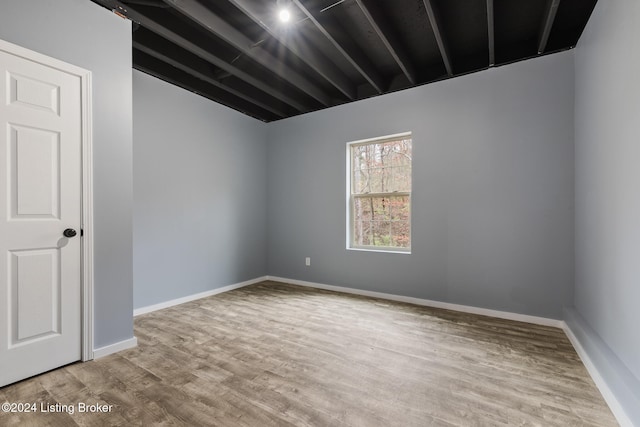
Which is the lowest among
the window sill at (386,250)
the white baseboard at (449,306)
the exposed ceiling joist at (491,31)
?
the white baseboard at (449,306)

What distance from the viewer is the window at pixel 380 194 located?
369cm

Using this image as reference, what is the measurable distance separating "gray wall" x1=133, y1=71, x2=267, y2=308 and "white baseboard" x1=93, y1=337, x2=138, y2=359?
897mm

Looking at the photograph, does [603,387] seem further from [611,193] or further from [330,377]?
[330,377]

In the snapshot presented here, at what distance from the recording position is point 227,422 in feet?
4.92

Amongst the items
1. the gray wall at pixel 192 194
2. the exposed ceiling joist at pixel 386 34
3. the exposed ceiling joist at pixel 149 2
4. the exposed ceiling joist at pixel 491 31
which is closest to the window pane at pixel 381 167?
the exposed ceiling joist at pixel 386 34

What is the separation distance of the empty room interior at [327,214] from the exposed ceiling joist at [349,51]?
25 mm

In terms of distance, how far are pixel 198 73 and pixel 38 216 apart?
219 centimetres

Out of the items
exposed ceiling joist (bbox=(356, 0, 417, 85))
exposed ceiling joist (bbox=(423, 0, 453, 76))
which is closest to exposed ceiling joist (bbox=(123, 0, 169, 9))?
exposed ceiling joist (bbox=(356, 0, 417, 85))

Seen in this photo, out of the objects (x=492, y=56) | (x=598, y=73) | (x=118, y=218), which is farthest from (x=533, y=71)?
(x=118, y=218)

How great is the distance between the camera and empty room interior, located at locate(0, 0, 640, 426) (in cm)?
173

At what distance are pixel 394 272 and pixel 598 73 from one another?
2.62 m

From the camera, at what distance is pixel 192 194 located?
12.2 ft

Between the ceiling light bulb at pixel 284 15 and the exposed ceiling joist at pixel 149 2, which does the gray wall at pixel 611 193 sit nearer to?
the ceiling light bulb at pixel 284 15

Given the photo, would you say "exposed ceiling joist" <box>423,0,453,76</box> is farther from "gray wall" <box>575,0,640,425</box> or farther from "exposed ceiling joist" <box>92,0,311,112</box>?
"exposed ceiling joist" <box>92,0,311,112</box>
